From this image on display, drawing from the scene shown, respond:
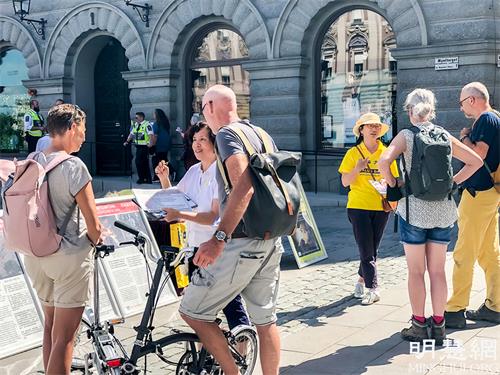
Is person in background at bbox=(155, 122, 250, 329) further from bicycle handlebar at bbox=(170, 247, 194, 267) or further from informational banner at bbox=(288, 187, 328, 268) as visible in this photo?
informational banner at bbox=(288, 187, 328, 268)

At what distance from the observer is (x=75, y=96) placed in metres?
21.0

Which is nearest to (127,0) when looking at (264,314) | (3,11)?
(3,11)

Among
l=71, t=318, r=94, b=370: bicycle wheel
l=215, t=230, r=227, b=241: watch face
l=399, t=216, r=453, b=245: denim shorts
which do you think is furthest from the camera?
l=399, t=216, r=453, b=245: denim shorts

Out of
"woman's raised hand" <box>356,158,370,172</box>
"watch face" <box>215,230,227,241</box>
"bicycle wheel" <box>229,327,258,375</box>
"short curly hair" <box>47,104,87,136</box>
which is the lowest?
"bicycle wheel" <box>229,327,258,375</box>

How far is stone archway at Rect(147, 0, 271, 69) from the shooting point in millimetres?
16984

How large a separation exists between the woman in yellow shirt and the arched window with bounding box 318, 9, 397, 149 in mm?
8948

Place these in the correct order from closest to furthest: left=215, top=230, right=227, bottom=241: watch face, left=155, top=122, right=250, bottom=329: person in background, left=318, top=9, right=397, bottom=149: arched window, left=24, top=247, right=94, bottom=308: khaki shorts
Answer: left=215, top=230, right=227, bottom=241: watch face
left=24, top=247, right=94, bottom=308: khaki shorts
left=155, top=122, right=250, bottom=329: person in background
left=318, top=9, right=397, bottom=149: arched window

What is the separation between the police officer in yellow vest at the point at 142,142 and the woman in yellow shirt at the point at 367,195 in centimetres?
1143

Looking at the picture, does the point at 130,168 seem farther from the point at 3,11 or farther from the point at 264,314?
the point at 264,314

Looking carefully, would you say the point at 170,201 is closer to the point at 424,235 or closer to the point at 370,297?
the point at 424,235

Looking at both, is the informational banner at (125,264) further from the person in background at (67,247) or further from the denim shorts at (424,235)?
the denim shorts at (424,235)

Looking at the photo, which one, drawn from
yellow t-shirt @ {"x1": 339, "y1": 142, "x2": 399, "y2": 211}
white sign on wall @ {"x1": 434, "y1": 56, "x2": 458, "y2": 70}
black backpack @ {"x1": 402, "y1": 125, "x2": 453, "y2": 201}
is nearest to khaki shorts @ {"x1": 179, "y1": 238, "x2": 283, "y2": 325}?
black backpack @ {"x1": 402, "y1": 125, "x2": 453, "y2": 201}

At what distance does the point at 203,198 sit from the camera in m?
5.47

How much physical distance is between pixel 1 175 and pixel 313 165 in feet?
39.9
